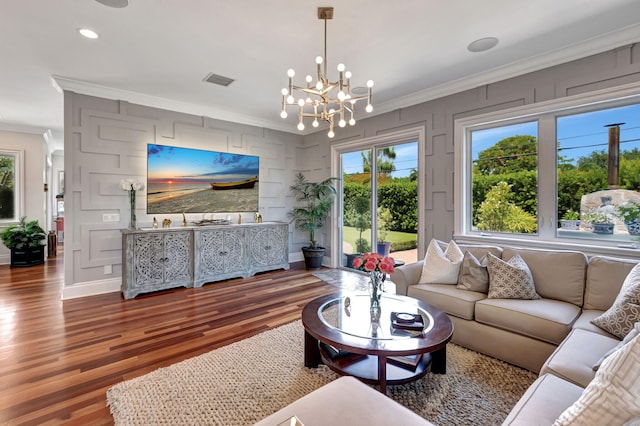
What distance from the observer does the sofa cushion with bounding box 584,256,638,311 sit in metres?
2.28

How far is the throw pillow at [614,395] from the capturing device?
870mm

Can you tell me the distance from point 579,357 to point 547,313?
2.27 ft

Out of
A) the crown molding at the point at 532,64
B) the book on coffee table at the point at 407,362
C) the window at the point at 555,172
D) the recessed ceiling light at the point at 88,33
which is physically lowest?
the book on coffee table at the point at 407,362

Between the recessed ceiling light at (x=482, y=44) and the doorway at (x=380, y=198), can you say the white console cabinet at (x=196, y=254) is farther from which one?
the recessed ceiling light at (x=482, y=44)

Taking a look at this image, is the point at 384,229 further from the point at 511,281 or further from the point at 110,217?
the point at 110,217

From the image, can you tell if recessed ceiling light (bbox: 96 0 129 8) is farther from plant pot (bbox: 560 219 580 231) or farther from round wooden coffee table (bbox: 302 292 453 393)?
plant pot (bbox: 560 219 580 231)

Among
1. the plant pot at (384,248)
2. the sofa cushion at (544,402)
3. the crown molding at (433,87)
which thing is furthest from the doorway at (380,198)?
the sofa cushion at (544,402)

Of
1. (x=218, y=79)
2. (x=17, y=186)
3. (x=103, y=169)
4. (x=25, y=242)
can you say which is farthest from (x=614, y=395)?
(x=17, y=186)

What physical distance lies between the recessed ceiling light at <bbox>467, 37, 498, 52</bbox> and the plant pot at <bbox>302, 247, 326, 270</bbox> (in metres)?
3.87

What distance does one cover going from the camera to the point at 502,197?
366 cm

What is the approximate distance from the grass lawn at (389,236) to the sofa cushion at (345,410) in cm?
346

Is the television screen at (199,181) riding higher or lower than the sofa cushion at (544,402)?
higher

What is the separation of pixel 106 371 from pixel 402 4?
12.0ft

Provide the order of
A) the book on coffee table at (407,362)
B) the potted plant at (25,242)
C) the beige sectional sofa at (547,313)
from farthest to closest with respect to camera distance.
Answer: the potted plant at (25,242) < the book on coffee table at (407,362) < the beige sectional sofa at (547,313)
